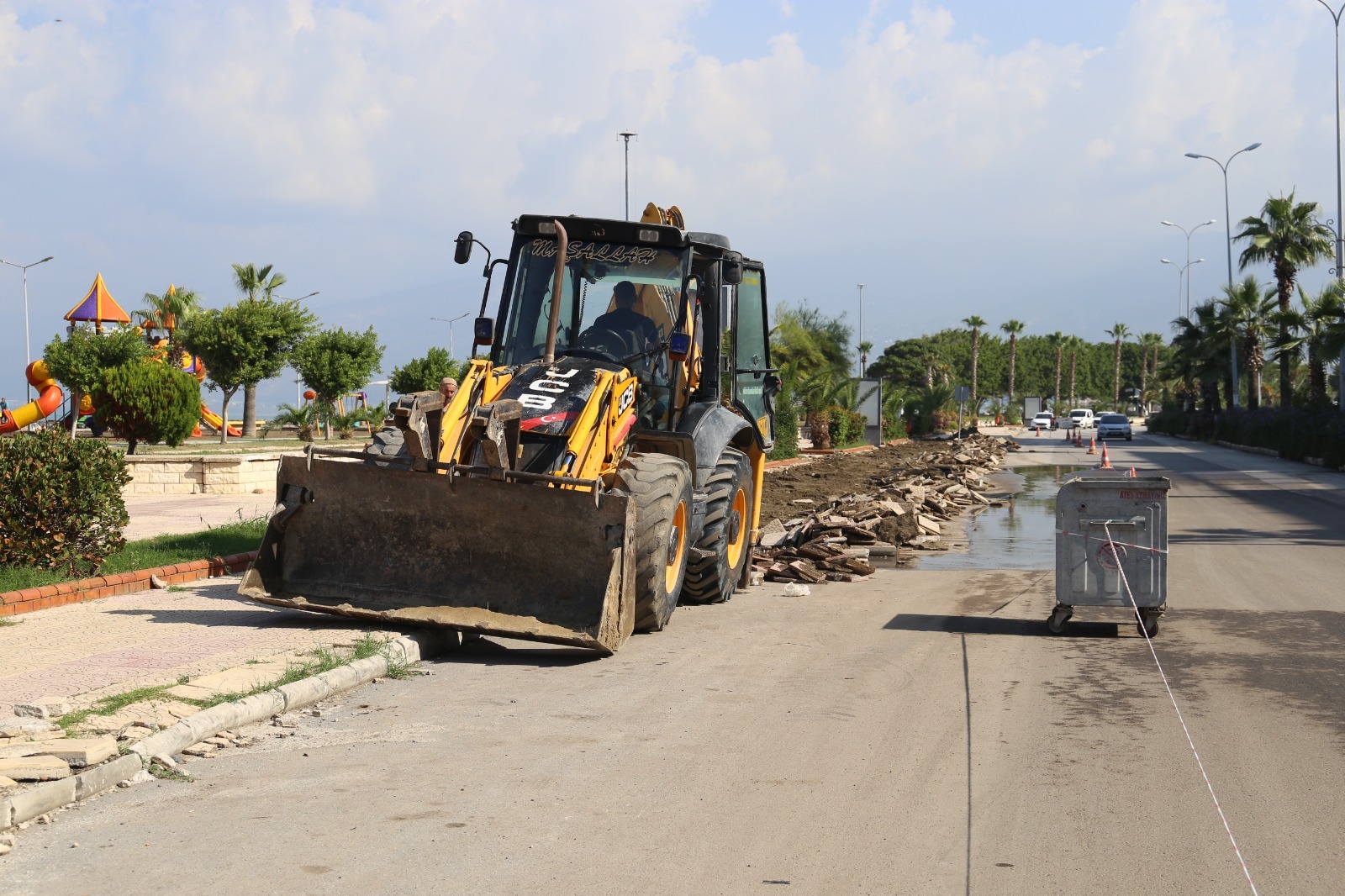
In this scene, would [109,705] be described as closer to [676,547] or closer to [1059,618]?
[676,547]

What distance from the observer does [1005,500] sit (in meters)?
26.4

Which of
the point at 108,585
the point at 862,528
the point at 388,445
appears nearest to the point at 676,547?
the point at 388,445

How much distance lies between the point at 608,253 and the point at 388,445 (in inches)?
103

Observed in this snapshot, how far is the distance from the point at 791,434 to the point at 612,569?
107ft

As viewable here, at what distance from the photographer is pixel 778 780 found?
612 centimetres

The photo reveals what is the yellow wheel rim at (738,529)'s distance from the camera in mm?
12273

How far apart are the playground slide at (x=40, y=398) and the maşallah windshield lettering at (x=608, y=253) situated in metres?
27.9

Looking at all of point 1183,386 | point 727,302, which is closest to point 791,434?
point 727,302

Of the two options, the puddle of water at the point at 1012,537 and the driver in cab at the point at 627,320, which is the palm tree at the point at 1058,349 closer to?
the puddle of water at the point at 1012,537

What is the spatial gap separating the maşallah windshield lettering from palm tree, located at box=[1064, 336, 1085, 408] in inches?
4689

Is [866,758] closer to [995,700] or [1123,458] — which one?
[995,700]

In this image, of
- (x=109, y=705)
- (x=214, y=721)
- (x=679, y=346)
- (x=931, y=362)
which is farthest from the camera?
(x=931, y=362)

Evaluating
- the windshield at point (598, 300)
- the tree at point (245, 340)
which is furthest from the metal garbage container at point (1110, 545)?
the tree at point (245, 340)

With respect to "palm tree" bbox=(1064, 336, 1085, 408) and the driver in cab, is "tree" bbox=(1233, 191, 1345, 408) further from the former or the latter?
"palm tree" bbox=(1064, 336, 1085, 408)
